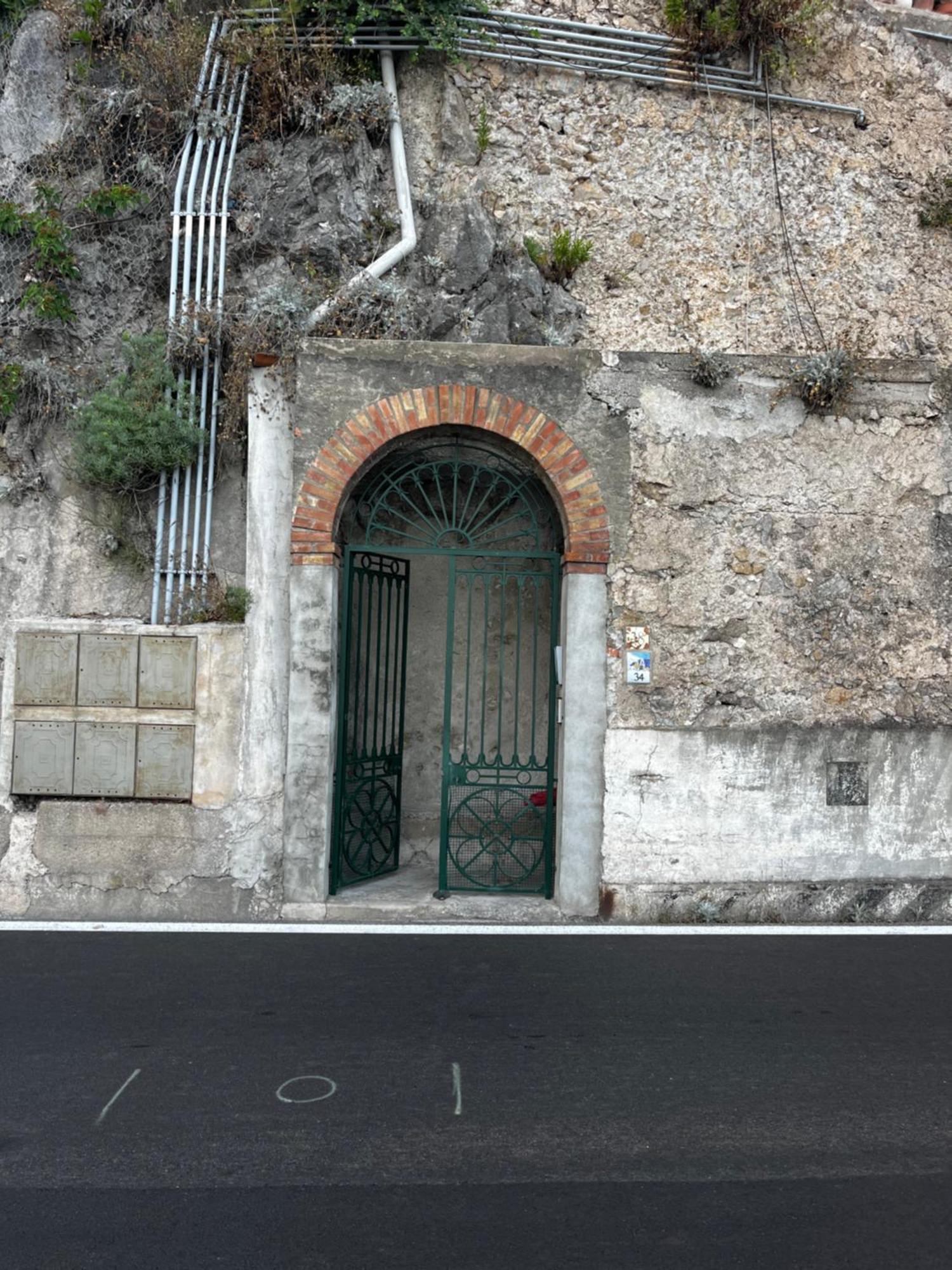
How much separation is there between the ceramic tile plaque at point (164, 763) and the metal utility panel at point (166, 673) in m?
0.18

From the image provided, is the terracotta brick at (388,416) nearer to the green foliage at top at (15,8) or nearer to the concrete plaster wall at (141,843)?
the concrete plaster wall at (141,843)

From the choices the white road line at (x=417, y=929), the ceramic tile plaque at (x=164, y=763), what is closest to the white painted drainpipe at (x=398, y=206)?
the ceramic tile plaque at (x=164, y=763)

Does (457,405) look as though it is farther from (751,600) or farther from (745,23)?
(745,23)

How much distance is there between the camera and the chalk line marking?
4012mm

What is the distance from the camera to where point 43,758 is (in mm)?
7105

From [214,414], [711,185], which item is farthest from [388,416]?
[711,185]

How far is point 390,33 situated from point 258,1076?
28.6 feet

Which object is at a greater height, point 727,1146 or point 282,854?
point 282,854

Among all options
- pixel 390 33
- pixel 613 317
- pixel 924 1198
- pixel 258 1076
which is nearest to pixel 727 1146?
pixel 924 1198

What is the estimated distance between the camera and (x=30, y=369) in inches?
306

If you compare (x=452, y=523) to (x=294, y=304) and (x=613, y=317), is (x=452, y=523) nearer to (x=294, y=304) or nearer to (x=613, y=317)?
(x=294, y=304)

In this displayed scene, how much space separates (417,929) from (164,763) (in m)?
2.03

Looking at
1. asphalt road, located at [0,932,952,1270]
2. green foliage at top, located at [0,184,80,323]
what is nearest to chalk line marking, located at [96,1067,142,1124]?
asphalt road, located at [0,932,952,1270]

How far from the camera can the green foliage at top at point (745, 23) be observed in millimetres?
9781
